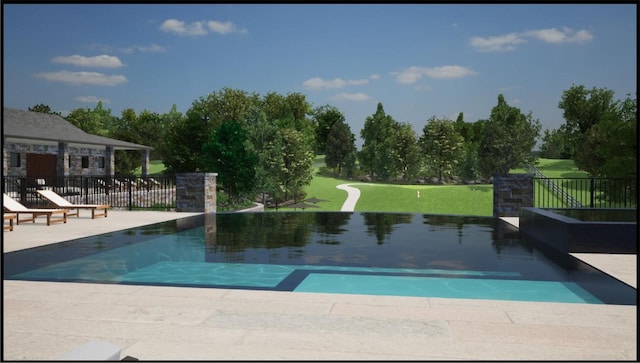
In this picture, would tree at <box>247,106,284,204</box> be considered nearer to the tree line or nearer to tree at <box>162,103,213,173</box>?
the tree line

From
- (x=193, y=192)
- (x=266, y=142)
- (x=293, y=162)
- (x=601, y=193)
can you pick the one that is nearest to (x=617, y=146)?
(x=601, y=193)

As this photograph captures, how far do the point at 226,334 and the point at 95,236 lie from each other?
28.7 ft

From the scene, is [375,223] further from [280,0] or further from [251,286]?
[280,0]

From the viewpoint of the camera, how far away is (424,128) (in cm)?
6141

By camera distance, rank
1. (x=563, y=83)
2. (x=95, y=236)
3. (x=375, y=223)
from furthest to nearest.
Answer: (x=563, y=83) < (x=375, y=223) < (x=95, y=236)

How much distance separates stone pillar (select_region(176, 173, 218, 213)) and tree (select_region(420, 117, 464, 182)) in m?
42.1

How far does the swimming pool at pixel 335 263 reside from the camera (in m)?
6.80

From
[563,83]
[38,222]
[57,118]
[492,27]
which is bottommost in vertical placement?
[38,222]

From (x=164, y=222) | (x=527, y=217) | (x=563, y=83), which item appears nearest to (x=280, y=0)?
(x=527, y=217)

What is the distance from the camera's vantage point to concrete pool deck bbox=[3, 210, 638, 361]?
13.4ft

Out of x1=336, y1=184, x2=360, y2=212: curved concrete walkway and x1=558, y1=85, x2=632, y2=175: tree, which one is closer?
x1=336, y1=184, x2=360, y2=212: curved concrete walkway

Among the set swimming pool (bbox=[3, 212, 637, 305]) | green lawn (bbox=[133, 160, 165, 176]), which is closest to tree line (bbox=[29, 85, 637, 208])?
green lawn (bbox=[133, 160, 165, 176])

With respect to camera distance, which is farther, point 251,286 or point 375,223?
point 375,223

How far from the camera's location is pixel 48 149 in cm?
3584
